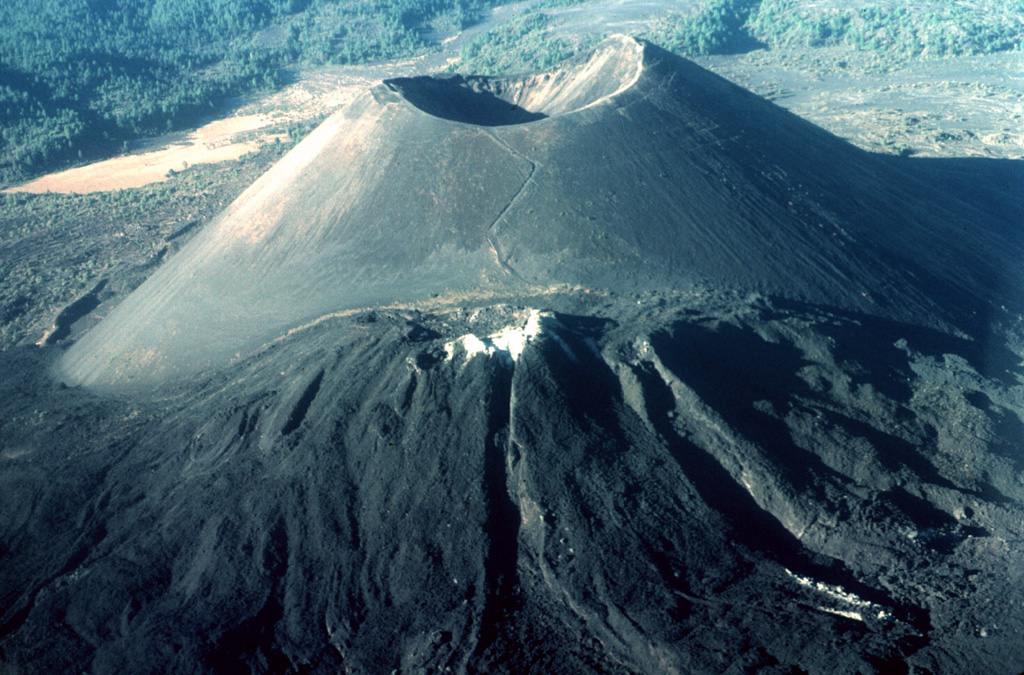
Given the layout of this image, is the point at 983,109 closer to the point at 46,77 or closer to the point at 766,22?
the point at 766,22

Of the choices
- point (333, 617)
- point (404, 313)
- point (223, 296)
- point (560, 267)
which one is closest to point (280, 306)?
point (223, 296)

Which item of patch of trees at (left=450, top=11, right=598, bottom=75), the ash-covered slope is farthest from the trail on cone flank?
patch of trees at (left=450, top=11, right=598, bottom=75)

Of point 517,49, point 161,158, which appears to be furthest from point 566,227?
point 517,49

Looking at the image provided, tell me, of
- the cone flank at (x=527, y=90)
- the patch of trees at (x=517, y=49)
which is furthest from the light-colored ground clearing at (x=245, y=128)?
the cone flank at (x=527, y=90)

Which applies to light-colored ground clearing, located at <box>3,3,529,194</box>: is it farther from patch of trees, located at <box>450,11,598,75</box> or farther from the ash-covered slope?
the ash-covered slope

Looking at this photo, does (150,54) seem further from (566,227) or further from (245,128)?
(566,227)

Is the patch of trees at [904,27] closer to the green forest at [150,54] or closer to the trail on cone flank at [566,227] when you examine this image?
the green forest at [150,54]

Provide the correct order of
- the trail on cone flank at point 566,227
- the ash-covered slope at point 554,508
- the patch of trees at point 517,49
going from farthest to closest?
the patch of trees at point 517,49
the trail on cone flank at point 566,227
the ash-covered slope at point 554,508
